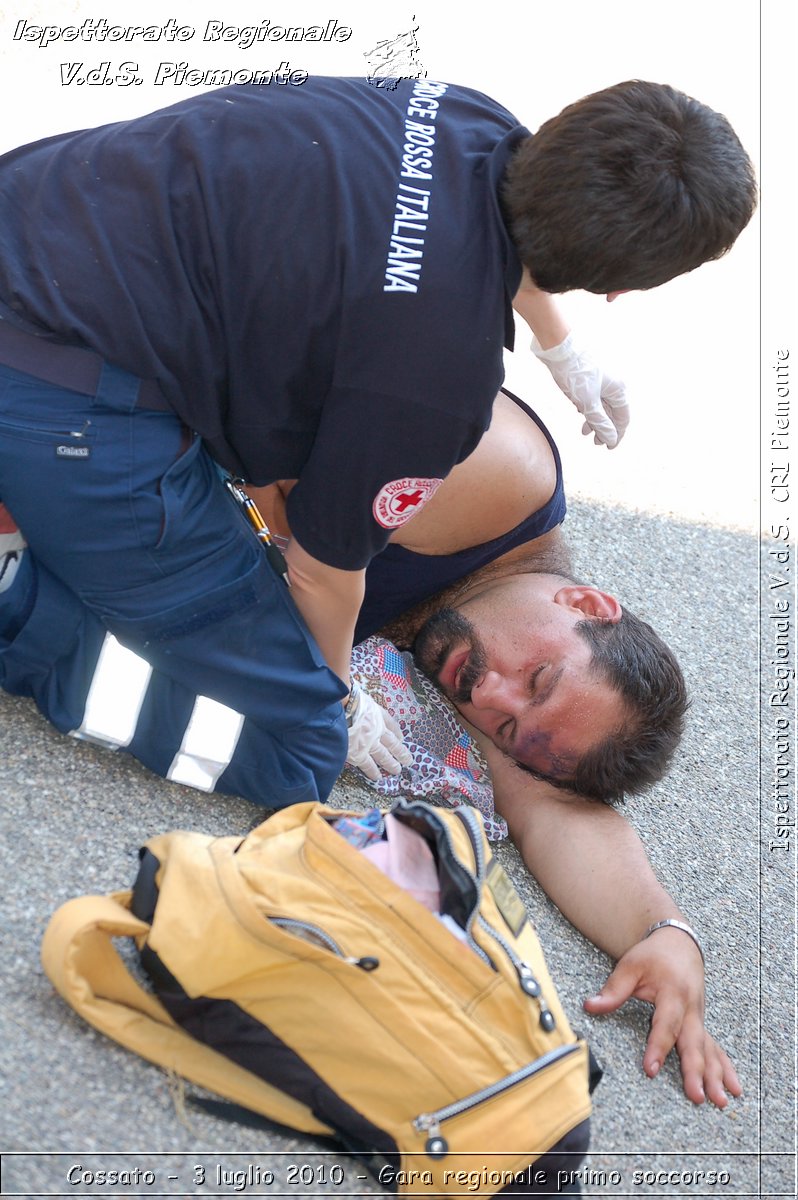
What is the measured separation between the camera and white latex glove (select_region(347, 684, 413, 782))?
5.81 ft

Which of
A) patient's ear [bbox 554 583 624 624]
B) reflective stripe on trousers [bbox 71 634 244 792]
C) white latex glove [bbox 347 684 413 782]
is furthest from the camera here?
patient's ear [bbox 554 583 624 624]

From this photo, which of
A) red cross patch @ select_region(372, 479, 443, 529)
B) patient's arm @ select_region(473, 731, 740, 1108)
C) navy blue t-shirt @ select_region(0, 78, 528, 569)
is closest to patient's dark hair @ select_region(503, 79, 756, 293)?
navy blue t-shirt @ select_region(0, 78, 528, 569)

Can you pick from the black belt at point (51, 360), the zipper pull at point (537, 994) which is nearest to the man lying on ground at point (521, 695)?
the black belt at point (51, 360)

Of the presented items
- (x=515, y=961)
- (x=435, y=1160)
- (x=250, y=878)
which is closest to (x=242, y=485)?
(x=250, y=878)

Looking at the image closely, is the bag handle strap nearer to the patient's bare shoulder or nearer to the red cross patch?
the red cross patch

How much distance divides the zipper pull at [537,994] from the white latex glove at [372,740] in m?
0.61

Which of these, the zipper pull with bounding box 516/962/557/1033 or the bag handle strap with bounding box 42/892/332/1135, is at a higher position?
the zipper pull with bounding box 516/962/557/1033

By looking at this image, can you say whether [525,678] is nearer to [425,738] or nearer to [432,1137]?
[425,738]

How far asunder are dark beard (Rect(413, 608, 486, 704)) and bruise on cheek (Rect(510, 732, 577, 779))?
0.42 feet

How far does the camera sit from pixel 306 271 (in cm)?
128

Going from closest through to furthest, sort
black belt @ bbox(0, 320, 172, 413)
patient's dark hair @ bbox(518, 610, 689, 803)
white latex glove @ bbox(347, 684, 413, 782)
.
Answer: black belt @ bbox(0, 320, 172, 413) → white latex glove @ bbox(347, 684, 413, 782) → patient's dark hair @ bbox(518, 610, 689, 803)

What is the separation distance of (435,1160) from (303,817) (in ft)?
1.28

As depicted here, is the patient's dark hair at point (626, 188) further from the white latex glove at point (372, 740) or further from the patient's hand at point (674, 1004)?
the patient's hand at point (674, 1004)

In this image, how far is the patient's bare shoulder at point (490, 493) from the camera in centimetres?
186
